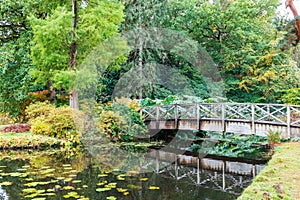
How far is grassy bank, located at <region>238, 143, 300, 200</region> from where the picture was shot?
4984 mm

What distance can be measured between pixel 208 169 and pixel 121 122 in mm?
4995

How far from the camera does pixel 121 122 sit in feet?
41.2

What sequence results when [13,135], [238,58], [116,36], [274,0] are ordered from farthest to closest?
1. [274,0]
2. [238,58]
3. [116,36]
4. [13,135]

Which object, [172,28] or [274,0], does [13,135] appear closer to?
[172,28]

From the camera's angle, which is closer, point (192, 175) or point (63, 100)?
point (192, 175)

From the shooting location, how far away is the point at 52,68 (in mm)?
12406

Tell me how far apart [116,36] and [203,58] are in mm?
8703

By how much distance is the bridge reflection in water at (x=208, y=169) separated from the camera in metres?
7.04

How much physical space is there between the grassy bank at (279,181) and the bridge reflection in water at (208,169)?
0.62 meters

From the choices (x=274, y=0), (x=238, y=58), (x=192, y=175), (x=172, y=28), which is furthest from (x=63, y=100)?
(x=274, y=0)

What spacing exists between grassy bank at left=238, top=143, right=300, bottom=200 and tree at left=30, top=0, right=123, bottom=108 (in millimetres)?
7637

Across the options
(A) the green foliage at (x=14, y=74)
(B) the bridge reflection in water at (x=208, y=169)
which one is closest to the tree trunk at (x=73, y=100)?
(A) the green foliage at (x=14, y=74)

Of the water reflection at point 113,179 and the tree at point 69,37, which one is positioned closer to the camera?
the water reflection at point 113,179

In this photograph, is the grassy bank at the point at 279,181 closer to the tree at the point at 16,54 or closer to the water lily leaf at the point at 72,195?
the water lily leaf at the point at 72,195
